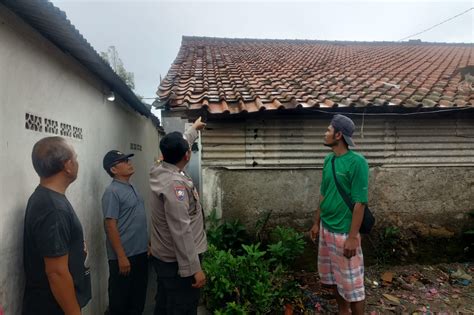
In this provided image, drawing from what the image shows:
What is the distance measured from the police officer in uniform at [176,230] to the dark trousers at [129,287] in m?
0.83

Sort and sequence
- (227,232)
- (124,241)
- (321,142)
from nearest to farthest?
(124,241) → (227,232) → (321,142)

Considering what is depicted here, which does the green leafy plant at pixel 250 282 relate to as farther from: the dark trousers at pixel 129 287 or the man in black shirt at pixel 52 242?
the man in black shirt at pixel 52 242

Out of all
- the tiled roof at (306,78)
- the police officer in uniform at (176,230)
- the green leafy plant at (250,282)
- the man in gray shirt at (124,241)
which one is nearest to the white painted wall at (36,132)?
the man in gray shirt at (124,241)

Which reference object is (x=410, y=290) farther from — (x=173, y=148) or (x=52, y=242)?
(x=52, y=242)

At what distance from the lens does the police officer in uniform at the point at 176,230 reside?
8.50ft

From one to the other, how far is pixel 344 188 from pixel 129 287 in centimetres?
250

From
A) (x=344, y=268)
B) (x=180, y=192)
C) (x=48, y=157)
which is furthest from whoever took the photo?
(x=344, y=268)

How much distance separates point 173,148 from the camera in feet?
9.10

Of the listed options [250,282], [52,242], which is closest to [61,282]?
[52,242]

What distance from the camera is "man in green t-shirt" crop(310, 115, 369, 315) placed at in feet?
10.2

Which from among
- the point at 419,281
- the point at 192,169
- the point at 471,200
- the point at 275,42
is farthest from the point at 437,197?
the point at 275,42

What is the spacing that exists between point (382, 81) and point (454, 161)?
191 centimetres

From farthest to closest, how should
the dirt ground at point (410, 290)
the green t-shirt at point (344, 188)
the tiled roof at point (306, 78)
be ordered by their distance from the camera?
the tiled roof at point (306, 78) → the dirt ground at point (410, 290) → the green t-shirt at point (344, 188)

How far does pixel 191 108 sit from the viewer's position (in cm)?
430
